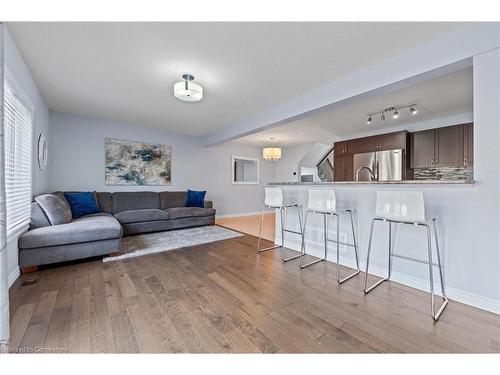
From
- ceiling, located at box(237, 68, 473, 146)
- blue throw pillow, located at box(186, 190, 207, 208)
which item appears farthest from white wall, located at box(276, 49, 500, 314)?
blue throw pillow, located at box(186, 190, 207, 208)

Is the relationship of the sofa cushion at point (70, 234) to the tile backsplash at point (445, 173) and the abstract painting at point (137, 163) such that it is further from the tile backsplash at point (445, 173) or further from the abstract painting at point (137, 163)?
the tile backsplash at point (445, 173)

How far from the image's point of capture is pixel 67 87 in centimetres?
299

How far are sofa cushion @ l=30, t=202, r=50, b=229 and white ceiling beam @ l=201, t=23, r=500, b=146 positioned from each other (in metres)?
3.62

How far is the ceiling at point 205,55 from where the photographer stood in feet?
6.05

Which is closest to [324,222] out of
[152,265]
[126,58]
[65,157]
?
[152,265]

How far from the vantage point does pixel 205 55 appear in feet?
7.30

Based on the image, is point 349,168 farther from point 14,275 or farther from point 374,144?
point 14,275

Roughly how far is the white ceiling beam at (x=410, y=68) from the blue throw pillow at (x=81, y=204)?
3.87m

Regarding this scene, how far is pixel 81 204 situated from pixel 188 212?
1.89 metres

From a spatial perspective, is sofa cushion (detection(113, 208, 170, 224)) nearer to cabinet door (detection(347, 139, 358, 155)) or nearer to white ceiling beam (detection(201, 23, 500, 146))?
white ceiling beam (detection(201, 23, 500, 146))

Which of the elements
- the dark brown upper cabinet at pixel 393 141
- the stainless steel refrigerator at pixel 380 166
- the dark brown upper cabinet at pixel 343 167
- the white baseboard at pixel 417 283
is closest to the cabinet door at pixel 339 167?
the dark brown upper cabinet at pixel 343 167
